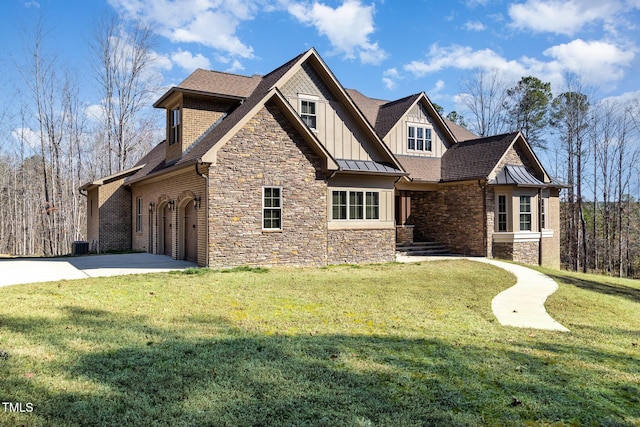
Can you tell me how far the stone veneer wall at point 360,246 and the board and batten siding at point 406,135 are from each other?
5.26m

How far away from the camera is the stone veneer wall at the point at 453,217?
60.1ft

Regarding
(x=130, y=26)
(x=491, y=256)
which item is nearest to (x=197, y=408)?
(x=491, y=256)

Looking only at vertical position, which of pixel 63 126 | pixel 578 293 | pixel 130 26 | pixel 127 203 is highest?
pixel 130 26

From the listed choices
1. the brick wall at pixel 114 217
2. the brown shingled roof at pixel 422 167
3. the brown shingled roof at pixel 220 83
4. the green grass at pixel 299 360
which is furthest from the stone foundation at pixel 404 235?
the brick wall at pixel 114 217

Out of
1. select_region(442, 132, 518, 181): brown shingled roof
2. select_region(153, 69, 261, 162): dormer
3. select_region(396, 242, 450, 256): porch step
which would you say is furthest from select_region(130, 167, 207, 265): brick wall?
select_region(442, 132, 518, 181): brown shingled roof

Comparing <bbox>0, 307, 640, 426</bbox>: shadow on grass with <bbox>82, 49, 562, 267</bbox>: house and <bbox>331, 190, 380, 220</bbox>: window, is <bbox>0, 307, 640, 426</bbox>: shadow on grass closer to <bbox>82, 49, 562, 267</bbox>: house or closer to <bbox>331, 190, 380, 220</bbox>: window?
<bbox>82, 49, 562, 267</bbox>: house

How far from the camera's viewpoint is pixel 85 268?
12.8 metres

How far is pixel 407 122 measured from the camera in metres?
20.1

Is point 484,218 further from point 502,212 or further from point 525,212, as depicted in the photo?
point 525,212

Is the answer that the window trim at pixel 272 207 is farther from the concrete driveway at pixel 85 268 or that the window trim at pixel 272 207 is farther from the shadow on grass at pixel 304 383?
the shadow on grass at pixel 304 383

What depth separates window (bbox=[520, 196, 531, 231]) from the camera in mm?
18609

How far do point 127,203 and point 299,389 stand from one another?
62.0ft

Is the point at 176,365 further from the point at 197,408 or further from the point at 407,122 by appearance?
the point at 407,122

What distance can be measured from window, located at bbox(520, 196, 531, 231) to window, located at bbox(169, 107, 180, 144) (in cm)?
1449
